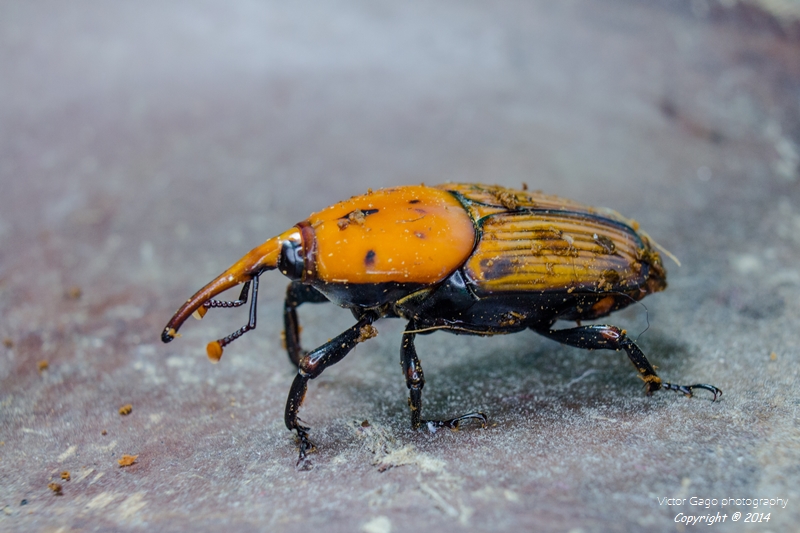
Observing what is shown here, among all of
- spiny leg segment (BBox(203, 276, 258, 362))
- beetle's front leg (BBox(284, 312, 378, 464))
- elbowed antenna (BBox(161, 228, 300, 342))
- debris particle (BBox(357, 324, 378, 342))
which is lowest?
beetle's front leg (BBox(284, 312, 378, 464))

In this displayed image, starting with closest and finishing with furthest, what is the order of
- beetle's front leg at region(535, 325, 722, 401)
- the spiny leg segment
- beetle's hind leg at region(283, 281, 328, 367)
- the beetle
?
the spiny leg segment < the beetle < beetle's front leg at region(535, 325, 722, 401) < beetle's hind leg at region(283, 281, 328, 367)

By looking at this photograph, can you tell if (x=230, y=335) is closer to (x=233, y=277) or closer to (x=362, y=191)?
(x=233, y=277)

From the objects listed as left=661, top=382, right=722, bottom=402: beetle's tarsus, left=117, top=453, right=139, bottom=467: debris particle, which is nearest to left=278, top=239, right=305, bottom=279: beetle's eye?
left=117, top=453, right=139, bottom=467: debris particle

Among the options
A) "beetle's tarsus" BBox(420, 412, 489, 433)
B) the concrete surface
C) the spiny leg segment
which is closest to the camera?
the concrete surface

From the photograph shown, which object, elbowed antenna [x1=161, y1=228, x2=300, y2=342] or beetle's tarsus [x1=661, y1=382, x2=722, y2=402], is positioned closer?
elbowed antenna [x1=161, y1=228, x2=300, y2=342]

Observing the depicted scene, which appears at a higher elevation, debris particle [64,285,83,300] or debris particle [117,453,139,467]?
debris particle [64,285,83,300]

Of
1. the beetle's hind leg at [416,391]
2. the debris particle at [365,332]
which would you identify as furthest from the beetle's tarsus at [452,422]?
the debris particle at [365,332]

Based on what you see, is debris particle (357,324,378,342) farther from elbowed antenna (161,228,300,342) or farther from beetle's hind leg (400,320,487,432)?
elbowed antenna (161,228,300,342)
